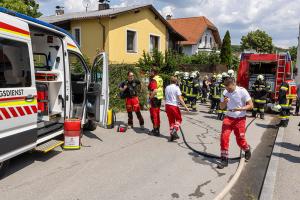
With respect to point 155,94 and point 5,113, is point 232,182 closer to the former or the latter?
point 155,94

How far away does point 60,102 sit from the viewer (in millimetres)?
6723

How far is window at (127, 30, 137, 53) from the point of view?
72.1 feet

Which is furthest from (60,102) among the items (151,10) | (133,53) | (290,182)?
(151,10)

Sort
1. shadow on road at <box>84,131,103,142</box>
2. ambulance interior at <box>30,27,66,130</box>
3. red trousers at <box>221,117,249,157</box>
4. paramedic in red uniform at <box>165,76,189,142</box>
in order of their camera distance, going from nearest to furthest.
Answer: red trousers at <box>221,117,249,157</box>, ambulance interior at <box>30,27,66,130</box>, paramedic in red uniform at <box>165,76,189,142</box>, shadow on road at <box>84,131,103,142</box>

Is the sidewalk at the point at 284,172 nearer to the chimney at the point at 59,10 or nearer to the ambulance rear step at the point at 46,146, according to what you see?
the ambulance rear step at the point at 46,146

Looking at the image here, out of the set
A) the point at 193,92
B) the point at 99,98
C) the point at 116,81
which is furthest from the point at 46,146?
the point at 193,92

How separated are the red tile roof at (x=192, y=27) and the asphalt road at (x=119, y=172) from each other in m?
31.7

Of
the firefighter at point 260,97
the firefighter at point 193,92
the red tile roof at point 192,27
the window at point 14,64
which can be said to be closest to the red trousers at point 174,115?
the window at point 14,64

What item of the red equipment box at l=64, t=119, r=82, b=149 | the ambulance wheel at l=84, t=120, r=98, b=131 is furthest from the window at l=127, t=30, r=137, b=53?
the red equipment box at l=64, t=119, r=82, b=149

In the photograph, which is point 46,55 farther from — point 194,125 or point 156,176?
point 194,125

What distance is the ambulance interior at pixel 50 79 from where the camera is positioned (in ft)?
21.3

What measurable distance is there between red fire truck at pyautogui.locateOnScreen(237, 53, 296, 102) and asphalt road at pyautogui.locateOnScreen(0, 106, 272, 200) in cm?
678

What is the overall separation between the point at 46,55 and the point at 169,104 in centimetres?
298

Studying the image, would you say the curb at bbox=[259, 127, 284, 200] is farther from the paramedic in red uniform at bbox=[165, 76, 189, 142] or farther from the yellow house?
the yellow house
